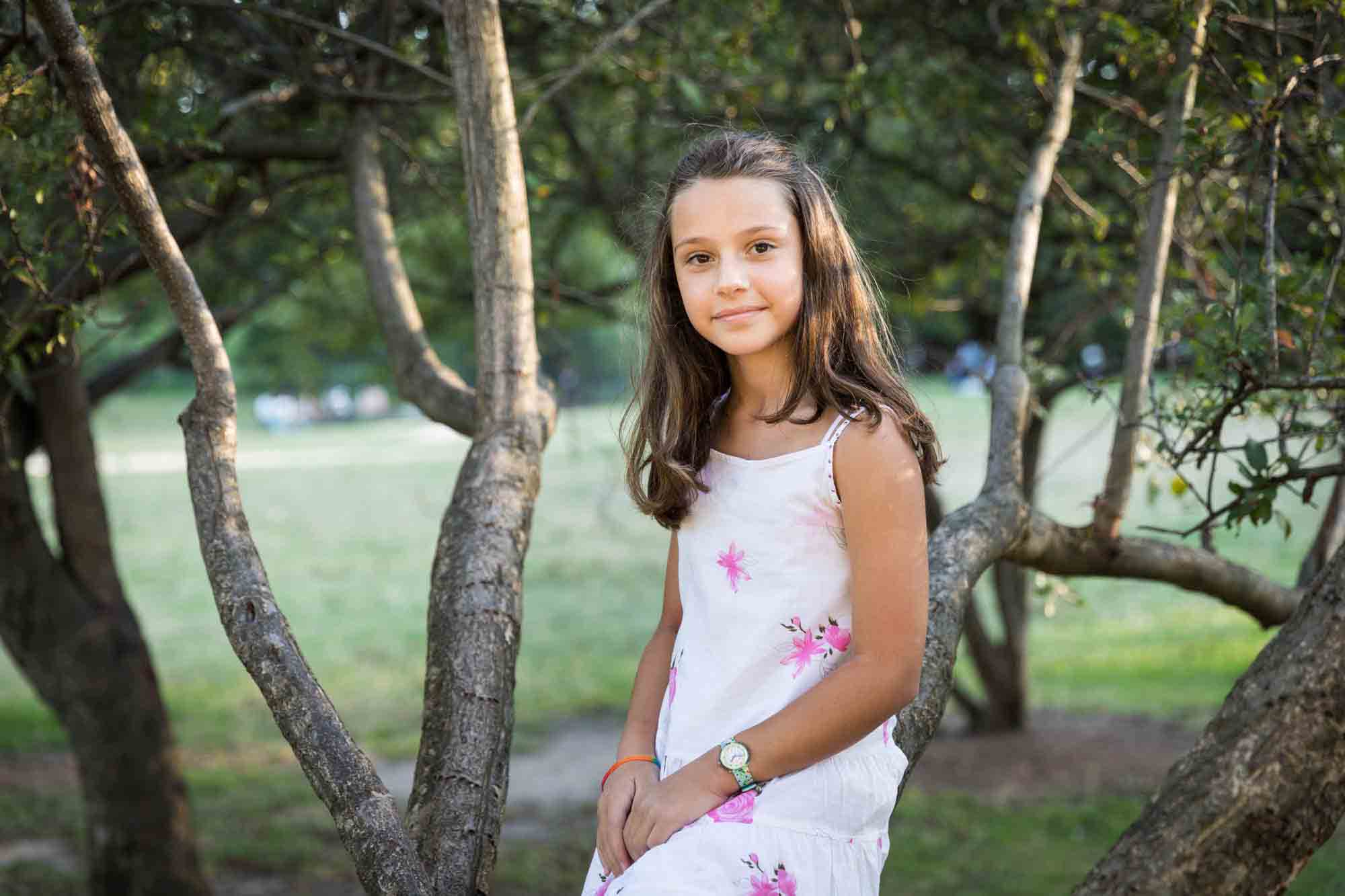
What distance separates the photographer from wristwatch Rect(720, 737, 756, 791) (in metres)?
1.71

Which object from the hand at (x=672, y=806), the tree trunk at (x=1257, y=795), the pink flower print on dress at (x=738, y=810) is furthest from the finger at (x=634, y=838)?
the tree trunk at (x=1257, y=795)

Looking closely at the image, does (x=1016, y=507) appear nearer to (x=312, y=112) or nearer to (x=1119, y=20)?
(x=1119, y=20)

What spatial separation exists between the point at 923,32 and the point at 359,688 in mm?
7742

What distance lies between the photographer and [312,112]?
14.3ft

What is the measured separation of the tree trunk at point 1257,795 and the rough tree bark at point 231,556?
921mm

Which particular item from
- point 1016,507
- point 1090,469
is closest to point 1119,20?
point 1016,507

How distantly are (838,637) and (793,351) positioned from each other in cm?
43

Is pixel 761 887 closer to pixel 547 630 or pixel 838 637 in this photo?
pixel 838 637

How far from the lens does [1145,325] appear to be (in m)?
2.87

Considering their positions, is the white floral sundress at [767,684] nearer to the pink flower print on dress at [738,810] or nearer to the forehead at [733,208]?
the pink flower print on dress at [738,810]

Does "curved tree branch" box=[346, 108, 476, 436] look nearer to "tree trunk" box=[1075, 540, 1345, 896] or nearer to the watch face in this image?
the watch face

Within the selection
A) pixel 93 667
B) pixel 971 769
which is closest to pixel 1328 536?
pixel 93 667

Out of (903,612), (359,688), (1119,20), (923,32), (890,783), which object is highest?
(923,32)

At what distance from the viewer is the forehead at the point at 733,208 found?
189 centimetres
